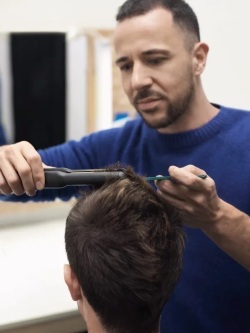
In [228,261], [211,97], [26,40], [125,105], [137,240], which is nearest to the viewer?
[137,240]

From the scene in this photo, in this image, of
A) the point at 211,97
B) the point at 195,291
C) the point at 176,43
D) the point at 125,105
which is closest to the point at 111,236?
the point at 195,291

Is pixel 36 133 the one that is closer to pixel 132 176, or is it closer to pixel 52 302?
pixel 52 302

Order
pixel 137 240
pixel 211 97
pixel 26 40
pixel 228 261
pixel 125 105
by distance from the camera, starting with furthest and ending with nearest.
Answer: pixel 211 97, pixel 125 105, pixel 26 40, pixel 228 261, pixel 137 240

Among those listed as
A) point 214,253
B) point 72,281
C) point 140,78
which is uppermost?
point 140,78

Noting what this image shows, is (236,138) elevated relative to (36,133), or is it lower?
elevated

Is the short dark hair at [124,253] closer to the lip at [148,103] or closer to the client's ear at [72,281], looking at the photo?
the client's ear at [72,281]

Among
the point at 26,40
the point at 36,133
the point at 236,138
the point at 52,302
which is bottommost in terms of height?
the point at 52,302

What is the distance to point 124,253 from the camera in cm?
60

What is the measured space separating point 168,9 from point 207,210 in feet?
2.01

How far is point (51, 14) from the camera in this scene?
1394mm

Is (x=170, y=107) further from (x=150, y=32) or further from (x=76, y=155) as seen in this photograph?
(x=76, y=155)

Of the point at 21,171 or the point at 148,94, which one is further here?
the point at 148,94

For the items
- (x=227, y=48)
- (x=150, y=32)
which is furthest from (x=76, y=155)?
(x=227, y=48)

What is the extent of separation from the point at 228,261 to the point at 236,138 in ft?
1.13
